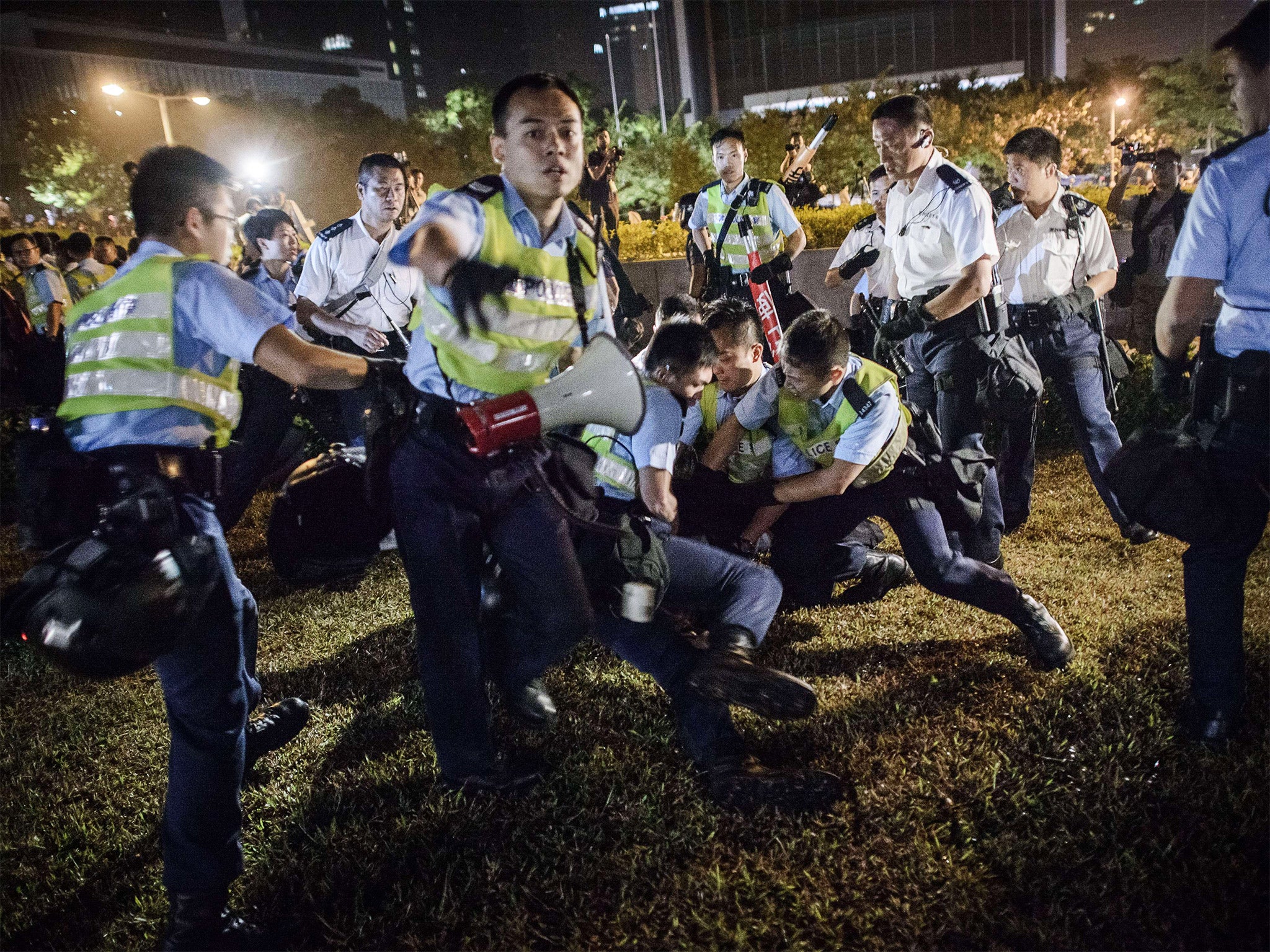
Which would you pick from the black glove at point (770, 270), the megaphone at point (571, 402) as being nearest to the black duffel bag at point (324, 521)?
the megaphone at point (571, 402)

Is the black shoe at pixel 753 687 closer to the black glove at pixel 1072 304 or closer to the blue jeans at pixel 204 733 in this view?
the blue jeans at pixel 204 733

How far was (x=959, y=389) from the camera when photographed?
4.18 meters

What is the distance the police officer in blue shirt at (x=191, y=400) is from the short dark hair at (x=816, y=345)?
1578mm

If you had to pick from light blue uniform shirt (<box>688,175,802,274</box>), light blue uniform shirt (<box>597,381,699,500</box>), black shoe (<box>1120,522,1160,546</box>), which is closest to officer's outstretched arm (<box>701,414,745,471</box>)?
light blue uniform shirt (<box>597,381,699,500</box>)

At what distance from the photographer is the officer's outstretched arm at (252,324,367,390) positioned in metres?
2.08

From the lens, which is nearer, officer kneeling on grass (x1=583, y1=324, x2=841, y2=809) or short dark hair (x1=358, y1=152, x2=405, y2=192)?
officer kneeling on grass (x1=583, y1=324, x2=841, y2=809)

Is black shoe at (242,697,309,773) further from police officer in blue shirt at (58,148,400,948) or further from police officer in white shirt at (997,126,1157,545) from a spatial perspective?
police officer in white shirt at (997,126,1157,545)

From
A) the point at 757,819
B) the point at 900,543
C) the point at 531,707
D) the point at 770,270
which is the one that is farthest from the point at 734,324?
the point at 770,270

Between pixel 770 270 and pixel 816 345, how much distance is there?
3125mm

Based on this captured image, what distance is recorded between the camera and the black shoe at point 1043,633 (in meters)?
3.07

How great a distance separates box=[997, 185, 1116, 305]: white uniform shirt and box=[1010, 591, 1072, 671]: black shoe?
214 cm

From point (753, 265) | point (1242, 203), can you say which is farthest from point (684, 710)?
point (753, 265)

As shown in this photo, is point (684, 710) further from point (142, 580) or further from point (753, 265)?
point (753, 265)

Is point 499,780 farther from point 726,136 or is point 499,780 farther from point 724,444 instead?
point 726,136
